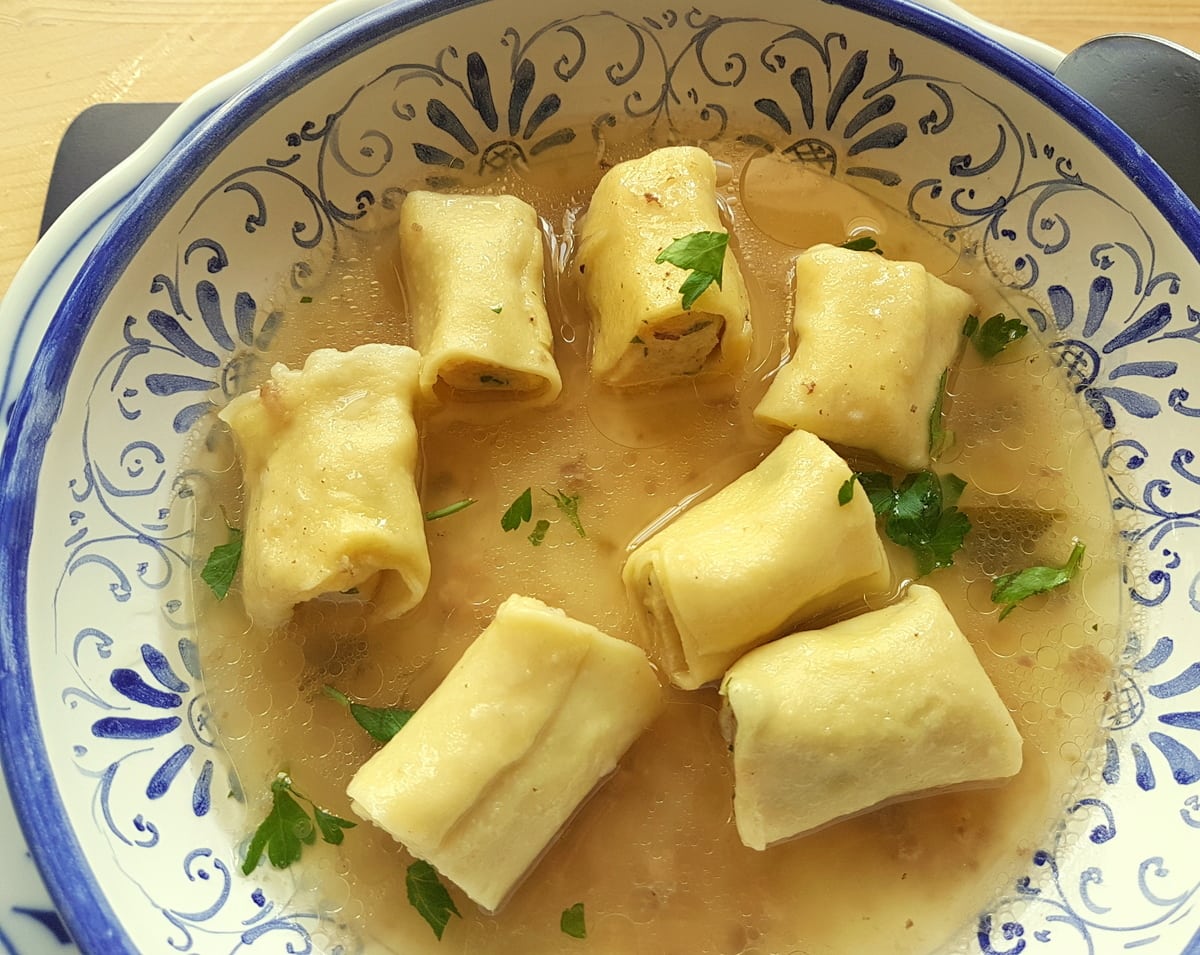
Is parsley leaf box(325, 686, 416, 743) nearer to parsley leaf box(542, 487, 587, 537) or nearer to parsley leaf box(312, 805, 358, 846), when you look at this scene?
parsley leaf box(312, 805, 358, 846)

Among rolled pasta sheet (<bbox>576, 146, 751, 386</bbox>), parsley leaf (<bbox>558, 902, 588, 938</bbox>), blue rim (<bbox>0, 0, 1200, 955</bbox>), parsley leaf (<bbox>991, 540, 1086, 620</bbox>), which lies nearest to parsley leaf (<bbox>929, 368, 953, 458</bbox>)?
parsley leaf (<bbox>991, 540, 1086, 620</bbox>)

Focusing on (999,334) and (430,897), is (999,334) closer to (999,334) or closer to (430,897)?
(999,334)

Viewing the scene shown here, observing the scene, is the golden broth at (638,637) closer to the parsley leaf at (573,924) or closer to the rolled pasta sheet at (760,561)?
the parsley leaf at (573,924)

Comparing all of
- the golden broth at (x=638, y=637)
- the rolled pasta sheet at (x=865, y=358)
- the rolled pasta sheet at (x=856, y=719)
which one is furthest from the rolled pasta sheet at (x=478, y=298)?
the rolled pasta sheet at (x=856, y=719)

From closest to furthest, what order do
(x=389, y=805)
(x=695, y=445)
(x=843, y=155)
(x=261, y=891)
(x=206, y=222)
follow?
(x=389, y=805)
(x=261, y=891)
(x=206, y=222)
(x=695, y=445)
(x=843, y=155)

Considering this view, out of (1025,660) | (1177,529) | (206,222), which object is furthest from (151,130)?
(1177,529)

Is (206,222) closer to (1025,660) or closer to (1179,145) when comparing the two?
(1025,660)

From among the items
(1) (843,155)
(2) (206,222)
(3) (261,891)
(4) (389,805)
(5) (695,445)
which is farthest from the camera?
(1) (843,155)
